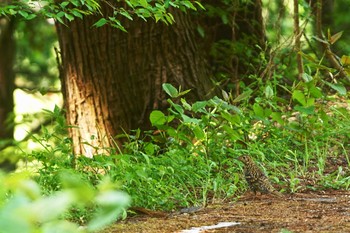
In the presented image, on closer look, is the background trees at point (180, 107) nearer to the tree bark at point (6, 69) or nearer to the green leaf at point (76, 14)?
the green leaf at point (76, 14)

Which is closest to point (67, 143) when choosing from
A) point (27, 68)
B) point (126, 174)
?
point (126, 174)

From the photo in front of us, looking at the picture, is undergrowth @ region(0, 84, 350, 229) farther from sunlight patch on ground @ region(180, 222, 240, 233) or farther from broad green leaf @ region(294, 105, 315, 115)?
sunlight patch on ground @ region(180, 222, 240, 233)

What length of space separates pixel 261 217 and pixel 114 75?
109 inches

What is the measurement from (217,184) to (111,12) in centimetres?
210

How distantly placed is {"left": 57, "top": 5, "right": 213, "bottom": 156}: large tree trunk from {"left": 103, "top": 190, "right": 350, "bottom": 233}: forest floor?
81.4 inches

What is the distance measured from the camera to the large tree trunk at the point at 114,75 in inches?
222

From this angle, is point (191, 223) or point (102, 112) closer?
point (191, 223)

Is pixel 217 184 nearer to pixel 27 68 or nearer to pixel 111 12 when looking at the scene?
pixel 111 12

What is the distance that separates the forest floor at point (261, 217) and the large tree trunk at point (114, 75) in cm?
207

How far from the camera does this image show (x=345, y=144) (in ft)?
17.3

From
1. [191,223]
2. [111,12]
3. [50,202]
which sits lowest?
[191,223]

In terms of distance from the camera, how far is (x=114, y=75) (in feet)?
18.6

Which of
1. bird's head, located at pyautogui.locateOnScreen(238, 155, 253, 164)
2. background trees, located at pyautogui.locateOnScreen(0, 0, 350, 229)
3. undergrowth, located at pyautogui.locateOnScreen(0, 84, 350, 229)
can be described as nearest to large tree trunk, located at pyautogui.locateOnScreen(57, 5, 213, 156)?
background trees, located at pyautogui.locateOnScreen(0, 0, 350, 229)

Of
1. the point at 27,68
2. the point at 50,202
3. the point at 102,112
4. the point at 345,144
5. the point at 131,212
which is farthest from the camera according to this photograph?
the point at 27,68
